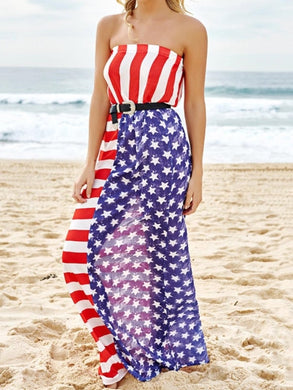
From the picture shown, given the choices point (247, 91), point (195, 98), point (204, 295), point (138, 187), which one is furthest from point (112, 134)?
point (247, 91)

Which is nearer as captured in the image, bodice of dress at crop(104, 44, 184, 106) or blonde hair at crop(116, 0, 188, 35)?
bodice of dress at crop(104, 44, 184, 106)

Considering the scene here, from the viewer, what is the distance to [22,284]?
4.27 m

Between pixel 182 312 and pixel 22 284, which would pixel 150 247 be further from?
pixel 22 284

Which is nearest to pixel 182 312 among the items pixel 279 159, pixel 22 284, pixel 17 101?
pixel 22 284

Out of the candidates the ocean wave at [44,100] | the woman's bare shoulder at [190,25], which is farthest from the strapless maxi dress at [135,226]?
the ocean wave at [44,100]

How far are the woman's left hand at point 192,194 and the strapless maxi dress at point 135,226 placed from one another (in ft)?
0.11

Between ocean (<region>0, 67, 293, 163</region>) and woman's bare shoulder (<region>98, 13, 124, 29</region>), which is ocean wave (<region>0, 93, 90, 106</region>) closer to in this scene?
ocean (<region>0, 67, 293, 163</region>)

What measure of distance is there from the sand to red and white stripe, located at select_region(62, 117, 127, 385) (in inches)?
4.9

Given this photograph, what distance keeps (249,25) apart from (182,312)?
1296 inches

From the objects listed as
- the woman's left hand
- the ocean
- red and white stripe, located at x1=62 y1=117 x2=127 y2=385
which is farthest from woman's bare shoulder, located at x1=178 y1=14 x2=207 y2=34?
the ocean

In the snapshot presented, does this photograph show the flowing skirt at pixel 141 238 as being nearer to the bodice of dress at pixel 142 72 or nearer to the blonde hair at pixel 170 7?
the bodice of dress at pixel 142 72

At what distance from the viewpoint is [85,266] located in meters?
2.54

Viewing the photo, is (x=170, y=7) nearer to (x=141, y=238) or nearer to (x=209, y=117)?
(x=141, y=238)

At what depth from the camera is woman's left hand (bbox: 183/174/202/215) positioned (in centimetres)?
267
